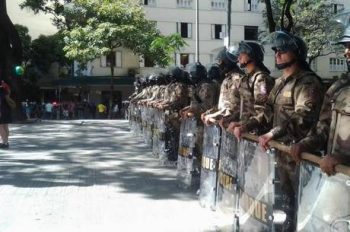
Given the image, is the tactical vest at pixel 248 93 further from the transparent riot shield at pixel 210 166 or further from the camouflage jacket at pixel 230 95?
the transparent riot shield at pixel 210 166

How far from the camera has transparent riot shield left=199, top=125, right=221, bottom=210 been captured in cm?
688

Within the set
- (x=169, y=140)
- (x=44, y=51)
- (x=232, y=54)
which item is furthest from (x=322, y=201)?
(x=44, y=51)

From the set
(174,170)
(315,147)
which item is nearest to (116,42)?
(174,170)

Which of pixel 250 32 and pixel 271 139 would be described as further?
pixel 250 32

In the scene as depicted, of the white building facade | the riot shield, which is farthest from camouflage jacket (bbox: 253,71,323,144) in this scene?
the white building facade

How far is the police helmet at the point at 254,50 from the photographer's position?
6.57m

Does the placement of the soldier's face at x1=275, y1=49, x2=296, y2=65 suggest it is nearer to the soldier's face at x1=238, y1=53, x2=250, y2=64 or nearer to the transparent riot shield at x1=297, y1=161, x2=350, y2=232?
the soldier's face at x1=238, y1=53, x2=250, y2=64

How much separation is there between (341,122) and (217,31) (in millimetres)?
48153

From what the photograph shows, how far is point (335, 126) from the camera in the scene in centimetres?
424

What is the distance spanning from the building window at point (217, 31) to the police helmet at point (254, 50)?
148ft

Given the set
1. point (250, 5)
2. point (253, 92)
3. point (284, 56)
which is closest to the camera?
point (284, 56)

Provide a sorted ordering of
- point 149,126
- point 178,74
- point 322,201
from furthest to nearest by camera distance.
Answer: point 149,126, point 178,74, point 322,201

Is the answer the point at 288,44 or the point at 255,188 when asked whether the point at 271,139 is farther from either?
the point at 288,44

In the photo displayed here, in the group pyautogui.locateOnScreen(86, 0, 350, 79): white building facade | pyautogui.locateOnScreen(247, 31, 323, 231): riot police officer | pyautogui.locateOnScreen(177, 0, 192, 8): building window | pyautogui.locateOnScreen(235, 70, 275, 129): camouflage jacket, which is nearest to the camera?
pyautogui.locateOnScreen(247, 31, 323, 231): riot police officer
